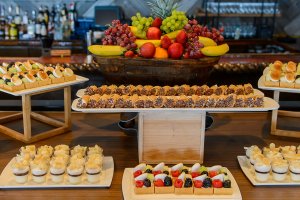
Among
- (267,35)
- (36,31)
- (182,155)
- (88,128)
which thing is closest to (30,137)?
(88,128)

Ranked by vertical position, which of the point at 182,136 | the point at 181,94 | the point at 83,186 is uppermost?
the point at 181,94

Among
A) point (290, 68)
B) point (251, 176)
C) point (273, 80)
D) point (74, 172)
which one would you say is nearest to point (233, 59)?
point (290, 68)

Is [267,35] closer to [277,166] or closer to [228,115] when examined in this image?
[228,115]

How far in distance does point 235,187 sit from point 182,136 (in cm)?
42

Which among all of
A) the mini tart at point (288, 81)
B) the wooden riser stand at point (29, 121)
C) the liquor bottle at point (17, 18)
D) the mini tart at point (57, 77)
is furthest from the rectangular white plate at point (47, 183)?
→ the liquor bottle at point (17, 18)

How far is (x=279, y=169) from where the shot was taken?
2068 millimetres

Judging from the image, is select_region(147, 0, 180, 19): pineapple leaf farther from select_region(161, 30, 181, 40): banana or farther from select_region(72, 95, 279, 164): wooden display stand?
select_region(72, 95, 279, 164): wooden display stand

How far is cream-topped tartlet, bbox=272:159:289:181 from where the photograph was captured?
6.79ft

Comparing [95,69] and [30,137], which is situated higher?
[95,69]

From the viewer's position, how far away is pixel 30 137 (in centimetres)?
261

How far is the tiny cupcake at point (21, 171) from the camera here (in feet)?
6.61

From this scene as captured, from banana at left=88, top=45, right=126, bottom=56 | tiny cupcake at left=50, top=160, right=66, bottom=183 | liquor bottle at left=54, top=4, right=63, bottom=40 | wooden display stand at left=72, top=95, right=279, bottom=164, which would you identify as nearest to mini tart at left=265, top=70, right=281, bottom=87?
wooden display stand at left=72, top=95, right=279, bottom=164

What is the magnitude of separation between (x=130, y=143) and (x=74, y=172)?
0.66 meters

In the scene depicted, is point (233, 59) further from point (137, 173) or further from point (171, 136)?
point (137, 173)
